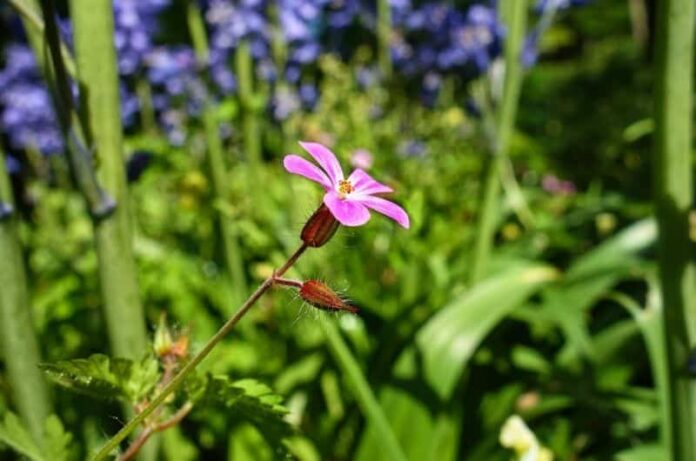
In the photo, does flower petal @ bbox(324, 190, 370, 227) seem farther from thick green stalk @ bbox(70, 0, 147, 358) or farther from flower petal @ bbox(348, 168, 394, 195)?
thick green stalk @ bbox(70, 0, 147, 358)

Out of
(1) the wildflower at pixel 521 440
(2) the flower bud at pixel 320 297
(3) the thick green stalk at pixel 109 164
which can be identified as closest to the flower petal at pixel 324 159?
(2) the flower bud at pixel 320 297

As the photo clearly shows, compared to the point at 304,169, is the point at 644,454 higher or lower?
lower

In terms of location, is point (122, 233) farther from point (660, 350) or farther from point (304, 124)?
point (304, 124)

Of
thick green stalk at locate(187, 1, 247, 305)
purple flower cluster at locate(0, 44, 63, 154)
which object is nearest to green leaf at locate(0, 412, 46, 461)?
thick green stalk at locate(187, 1, 247, 305)

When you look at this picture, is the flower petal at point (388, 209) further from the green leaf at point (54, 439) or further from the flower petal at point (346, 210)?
the green leaf at point (54, 439)

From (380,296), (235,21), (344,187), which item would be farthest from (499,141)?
(344,187)

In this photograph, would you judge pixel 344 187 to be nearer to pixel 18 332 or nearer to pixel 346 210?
pixel 346 210
